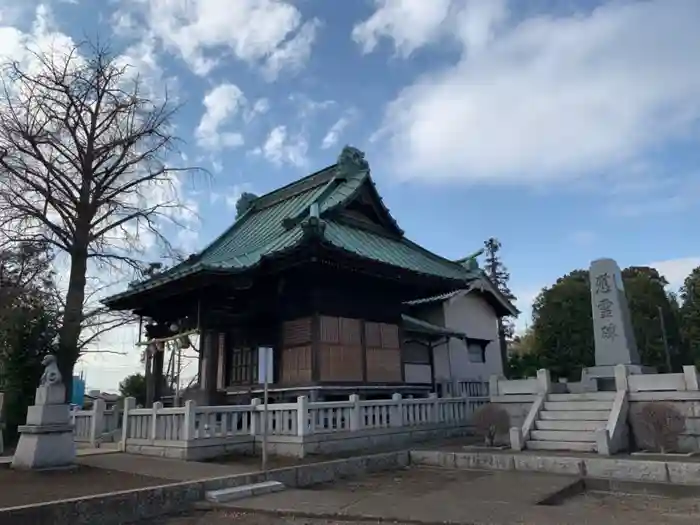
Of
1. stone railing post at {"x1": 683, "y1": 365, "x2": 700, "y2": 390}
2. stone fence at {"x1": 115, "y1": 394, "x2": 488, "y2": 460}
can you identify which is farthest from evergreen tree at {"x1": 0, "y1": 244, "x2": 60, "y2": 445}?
stone railing post at {"x1": 683, "y1": 365, "x2": 700, "y2": 390}

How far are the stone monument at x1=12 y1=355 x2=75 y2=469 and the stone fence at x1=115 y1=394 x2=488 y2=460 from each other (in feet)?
6.45

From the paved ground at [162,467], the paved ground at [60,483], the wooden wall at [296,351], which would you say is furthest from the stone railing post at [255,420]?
the paved ground at [60,483]

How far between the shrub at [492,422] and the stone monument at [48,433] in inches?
359

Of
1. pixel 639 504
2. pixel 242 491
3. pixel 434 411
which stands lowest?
pixel 639 504

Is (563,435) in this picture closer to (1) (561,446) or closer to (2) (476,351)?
(1) (561,446)

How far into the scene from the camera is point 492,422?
12.9 m

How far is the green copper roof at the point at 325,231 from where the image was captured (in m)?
14.6

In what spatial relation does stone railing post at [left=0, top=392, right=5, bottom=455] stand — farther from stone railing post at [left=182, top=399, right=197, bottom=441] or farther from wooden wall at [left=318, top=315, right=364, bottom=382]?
wooden wall at [left=318, top=315, right=364, bottom=382]

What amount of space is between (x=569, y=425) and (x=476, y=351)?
13.9 metres

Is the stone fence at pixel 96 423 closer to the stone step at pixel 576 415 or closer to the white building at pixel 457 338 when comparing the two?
the white building at pixel 457 338

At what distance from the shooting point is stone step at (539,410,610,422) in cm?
1218

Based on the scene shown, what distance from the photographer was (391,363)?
1543 cm

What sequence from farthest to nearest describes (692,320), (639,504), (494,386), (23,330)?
(692,320) → (23,330) → (494,386) → (639,504)

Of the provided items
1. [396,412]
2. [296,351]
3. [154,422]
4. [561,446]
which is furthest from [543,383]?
[154,422]
